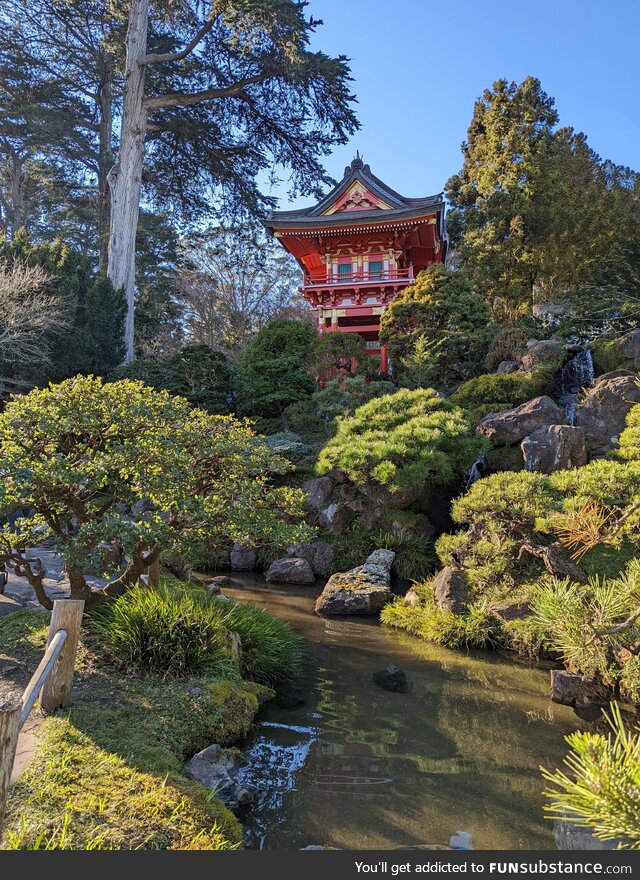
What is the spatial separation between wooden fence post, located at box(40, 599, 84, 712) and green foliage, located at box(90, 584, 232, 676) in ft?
2.32

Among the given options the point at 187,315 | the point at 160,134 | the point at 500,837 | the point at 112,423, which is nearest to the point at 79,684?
the point at 112,423

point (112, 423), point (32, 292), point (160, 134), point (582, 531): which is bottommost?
point (582, 531)

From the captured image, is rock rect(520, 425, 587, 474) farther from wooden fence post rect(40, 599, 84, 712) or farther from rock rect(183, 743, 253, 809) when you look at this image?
wooden fence post rect(40, 599, 84, 712)

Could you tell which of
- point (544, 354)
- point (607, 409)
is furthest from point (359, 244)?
point (607, 409)

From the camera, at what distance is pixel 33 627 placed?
192 inches

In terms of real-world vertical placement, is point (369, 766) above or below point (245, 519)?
below

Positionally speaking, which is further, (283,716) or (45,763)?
(283,716)

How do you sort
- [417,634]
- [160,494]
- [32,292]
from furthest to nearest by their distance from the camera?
1. [32,292]
2. [417,634]
3. [160,494]

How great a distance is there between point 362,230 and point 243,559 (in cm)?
1240

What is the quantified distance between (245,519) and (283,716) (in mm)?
1663

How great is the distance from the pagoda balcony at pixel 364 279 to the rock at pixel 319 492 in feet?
31.9

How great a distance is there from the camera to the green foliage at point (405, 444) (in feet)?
26.6

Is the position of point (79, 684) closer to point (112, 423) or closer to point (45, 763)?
point (45, 763)

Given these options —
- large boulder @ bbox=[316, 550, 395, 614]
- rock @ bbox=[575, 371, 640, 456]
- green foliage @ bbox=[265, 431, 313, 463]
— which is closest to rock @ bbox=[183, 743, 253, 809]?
large boulder @ bbox=[316, 550, 395, 614]
